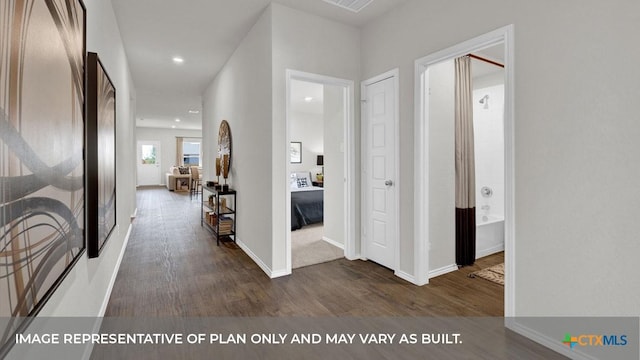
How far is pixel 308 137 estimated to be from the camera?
8.59 meters

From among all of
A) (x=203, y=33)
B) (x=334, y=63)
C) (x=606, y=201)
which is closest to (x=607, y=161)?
(x=606, y=201)

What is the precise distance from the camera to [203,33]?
11.9 ft

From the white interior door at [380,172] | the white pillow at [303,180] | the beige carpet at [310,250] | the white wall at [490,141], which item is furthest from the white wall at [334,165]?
the white pillow at [303,180]

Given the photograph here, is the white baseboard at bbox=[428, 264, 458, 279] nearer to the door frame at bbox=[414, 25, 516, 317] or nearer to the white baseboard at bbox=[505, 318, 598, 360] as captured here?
the door frame at bbox=[414, 25, 516, 317]

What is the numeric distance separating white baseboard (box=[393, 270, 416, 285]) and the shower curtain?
674 millimetres

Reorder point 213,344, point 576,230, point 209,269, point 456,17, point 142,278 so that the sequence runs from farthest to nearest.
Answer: point 209,269, point 142,278, point 456,17, point 213,344, point 576,230

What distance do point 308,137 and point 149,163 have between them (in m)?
8.00

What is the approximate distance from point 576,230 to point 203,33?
13.1 ft

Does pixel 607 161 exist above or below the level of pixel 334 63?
below

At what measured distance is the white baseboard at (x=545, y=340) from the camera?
1.72m

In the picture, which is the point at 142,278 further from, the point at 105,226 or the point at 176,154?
the point at 176,154

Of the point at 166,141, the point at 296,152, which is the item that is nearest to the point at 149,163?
the point at 166,141

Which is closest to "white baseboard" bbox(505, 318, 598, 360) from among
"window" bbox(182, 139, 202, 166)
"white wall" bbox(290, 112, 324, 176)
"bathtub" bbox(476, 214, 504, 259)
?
"bathtub" bbox(476, 214, 504, 259)

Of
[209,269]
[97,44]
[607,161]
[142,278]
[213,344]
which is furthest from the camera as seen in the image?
[209,269]
